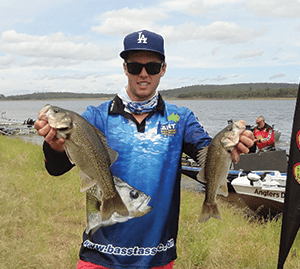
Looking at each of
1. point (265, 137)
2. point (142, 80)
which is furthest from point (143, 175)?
point (265, 137)

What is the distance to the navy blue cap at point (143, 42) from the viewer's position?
9.51ft

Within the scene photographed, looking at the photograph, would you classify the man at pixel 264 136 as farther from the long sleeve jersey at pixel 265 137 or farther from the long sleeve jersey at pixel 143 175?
the long sleeve jersey at pixel 143 175

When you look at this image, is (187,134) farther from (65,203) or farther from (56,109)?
(65,203)

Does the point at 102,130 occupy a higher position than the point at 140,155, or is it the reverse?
the point at 102,130

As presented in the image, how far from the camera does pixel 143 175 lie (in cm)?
279

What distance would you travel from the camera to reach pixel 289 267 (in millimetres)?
5766

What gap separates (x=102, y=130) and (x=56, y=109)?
0.59 meters

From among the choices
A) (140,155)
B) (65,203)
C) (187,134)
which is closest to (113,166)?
(140,155)

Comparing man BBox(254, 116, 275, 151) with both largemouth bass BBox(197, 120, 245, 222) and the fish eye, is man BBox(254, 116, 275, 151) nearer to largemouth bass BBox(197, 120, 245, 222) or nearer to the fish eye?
largemouth bass BBox(197, 120, 245, 222)

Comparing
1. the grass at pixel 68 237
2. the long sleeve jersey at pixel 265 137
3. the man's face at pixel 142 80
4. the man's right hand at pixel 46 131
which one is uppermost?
the man's face at pixel 142 80

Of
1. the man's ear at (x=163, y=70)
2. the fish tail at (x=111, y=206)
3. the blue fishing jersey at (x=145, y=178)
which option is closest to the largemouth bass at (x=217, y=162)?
the blue fishing jersey at (x=145, y=178)

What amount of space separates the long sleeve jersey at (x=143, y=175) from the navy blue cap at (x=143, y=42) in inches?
20.5

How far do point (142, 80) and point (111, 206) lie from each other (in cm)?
112

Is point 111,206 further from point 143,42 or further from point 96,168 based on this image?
point 143,42
